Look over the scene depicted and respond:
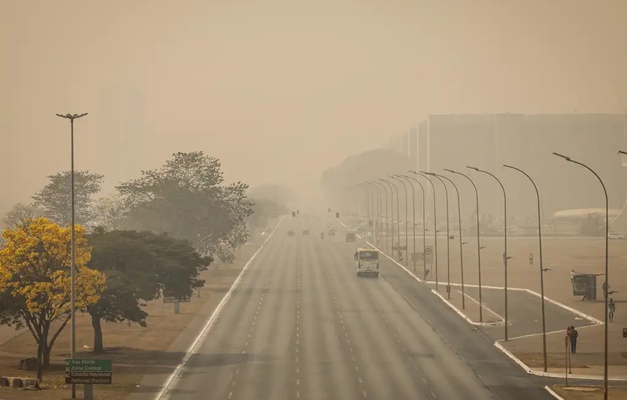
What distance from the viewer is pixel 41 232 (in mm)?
82062

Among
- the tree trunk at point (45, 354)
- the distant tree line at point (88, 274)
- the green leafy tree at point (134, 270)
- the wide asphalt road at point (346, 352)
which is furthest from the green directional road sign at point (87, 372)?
the green leafy tree at point (134, 270)

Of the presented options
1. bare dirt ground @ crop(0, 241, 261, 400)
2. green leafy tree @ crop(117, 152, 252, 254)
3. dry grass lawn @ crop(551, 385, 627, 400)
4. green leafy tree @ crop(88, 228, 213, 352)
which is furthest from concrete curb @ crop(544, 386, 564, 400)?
green leafy tree @ crop(117, 152, 252, 254)

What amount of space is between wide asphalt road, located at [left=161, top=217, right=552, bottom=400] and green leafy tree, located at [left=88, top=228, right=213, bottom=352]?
5256 millimetres

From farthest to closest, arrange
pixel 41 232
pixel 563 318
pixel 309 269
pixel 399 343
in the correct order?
pixel 309 269 → pixel 563 318 → pixel 399 343 → pixel 41 232

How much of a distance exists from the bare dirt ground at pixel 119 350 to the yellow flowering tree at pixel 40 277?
332 cm

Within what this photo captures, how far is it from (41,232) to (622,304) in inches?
2210

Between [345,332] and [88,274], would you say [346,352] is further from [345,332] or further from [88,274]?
[88,274]

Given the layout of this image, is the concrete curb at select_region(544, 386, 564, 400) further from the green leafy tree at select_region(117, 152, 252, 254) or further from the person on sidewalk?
the green leafy tree at select_region(117, 152, 252, 254)

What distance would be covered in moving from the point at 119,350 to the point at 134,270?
6.26 metres

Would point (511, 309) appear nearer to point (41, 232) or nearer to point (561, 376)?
point (561, 376)

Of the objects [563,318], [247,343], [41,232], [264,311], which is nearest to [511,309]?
[563,318]

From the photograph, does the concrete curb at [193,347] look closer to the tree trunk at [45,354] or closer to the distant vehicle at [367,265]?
the tree trunk at [45,354]

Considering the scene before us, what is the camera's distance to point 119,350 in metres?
91.3

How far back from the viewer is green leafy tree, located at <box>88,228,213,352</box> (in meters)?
89.2
